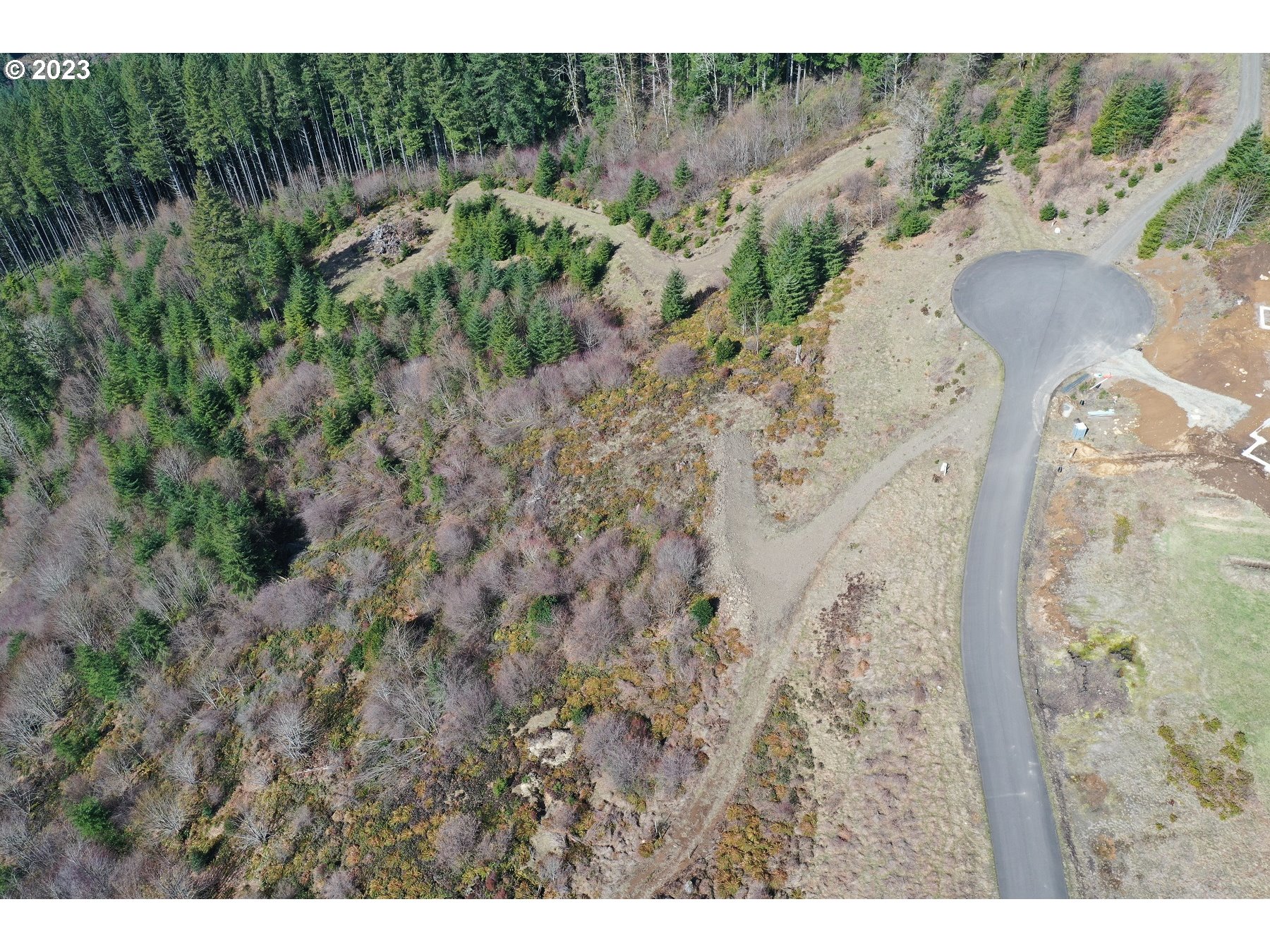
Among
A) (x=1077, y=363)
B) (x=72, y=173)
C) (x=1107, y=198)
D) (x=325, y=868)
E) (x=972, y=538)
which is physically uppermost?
(x=72, y=173)

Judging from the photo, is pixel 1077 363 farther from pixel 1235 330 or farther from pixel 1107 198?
pixel 1107 198

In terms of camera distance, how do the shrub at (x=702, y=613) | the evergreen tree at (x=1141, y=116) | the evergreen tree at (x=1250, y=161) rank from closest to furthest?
the shrub at (x=702, y=613)
the evergreen tree at (x=1250, y=161)
the evergreen tree at (x=1141, y=116)

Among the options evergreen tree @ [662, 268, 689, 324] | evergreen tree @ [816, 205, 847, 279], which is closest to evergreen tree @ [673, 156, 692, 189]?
evergreen tree @ [662, 268, 689, 324]

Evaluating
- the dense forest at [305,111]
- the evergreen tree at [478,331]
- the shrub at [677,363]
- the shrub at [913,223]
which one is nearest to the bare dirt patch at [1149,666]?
the shrub at [913,223]

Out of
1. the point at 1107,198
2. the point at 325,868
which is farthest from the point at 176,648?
the point at 1107,198

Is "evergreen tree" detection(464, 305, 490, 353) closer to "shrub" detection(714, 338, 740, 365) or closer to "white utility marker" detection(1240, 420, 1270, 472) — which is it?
"shrub" detection(714, 338, 740, 365)

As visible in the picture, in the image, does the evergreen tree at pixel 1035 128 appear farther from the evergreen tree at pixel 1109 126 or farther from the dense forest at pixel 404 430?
the evergreen tree at pixel 1109 126
